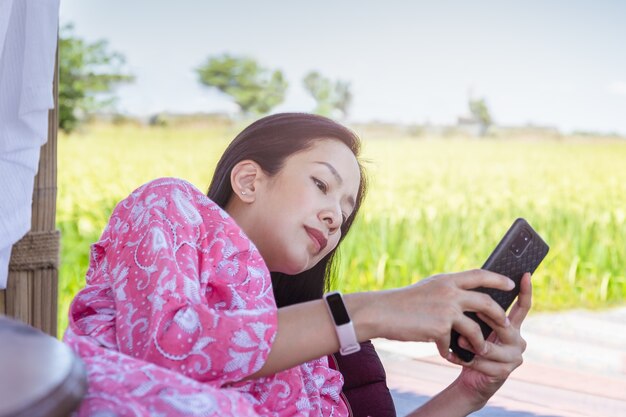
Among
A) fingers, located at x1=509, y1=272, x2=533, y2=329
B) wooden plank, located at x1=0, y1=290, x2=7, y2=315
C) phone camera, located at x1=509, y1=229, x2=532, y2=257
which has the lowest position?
wooden plank, located at x1=0, y1=290, x2=7, y2=315

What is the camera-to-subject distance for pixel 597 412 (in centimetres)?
232

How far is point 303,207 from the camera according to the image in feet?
3.94

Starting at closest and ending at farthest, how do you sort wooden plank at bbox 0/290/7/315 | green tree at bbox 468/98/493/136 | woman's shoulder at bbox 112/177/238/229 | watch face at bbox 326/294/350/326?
watch face at bbox 326/294/350/326
woman's shoulder at bbox 112/177/238/229
wooden plank at bbox 0/290/7/315
green tree at bbox 468/98/493/136

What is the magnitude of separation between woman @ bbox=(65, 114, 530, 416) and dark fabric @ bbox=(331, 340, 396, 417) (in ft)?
0.91

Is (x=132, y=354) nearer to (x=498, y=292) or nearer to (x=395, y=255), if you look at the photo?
(x=498, y=292)

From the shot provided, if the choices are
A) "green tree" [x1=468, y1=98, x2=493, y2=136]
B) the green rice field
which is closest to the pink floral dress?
the green rice field

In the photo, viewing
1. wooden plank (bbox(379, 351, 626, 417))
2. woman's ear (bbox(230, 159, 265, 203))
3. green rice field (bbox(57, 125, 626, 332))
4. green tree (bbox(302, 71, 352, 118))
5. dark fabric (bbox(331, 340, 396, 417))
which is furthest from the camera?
green tree (bbox(302, 71, 352, 118))

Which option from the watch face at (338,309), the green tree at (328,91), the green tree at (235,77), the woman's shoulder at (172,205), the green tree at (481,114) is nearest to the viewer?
the watch face at (338,309)

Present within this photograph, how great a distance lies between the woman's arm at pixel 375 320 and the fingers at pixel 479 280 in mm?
22

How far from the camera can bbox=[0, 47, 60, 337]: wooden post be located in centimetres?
190

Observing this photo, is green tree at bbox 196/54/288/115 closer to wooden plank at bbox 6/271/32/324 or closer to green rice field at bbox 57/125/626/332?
green rice field at bbox 57/125/626/332

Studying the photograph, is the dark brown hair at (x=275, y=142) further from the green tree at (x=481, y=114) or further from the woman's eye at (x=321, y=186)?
the green tree at (x=481, y=114)

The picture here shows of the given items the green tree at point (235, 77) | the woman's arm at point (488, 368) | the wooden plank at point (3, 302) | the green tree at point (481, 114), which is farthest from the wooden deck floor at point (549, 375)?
the green tree at point (235, 77)

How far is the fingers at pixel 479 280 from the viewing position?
3.23 feet
